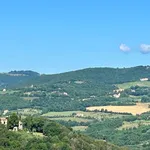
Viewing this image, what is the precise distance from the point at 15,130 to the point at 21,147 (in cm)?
1815

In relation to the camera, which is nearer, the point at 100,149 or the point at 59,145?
the point at 59,145

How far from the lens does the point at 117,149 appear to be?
13288cm

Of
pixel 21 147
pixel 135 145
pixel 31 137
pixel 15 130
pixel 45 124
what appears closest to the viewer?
pixel 21 147

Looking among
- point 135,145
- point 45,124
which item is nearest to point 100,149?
point 45,124

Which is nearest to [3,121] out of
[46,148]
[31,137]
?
[31,137]

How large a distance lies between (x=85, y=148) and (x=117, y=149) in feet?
55.4

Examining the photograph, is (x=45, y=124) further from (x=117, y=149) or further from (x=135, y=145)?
(x=135, y=145)

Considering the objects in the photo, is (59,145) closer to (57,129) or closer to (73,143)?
(73,143)

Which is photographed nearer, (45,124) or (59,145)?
(59,145)

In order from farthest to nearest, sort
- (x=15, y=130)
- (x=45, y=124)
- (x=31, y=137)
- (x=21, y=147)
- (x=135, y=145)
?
(x=135, y=145), (x=45, y=124), (x=15, y=130), (x=31, y=137), (x=21, y=147)

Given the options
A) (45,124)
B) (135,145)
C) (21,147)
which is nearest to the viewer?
(21,147)

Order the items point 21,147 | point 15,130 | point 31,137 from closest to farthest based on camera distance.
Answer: point 21,147 < point 31,137 < point 15,130

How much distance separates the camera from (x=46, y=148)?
10444cm

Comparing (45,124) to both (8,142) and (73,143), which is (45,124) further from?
(8,142)
